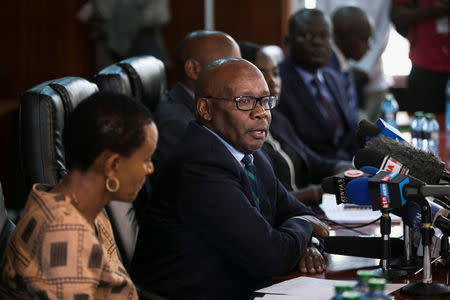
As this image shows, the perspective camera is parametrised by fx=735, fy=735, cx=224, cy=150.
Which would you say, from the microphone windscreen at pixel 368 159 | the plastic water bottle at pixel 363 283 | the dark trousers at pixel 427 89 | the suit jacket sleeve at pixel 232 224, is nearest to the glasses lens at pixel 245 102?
the suit jacket sleeve at pixel 232 224

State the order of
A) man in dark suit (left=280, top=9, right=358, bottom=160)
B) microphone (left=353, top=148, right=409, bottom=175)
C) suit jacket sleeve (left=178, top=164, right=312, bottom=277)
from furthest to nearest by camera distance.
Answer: man in dark suit (left=280, top=9, right=358, bottom=160), suit jacket sleeve (left=178, top=164, right=312, bottom=277), microphone (left=353, top=148, right=409, bottom=175)

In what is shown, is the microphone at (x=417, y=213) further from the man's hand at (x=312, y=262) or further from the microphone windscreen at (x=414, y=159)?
the man's hand at (x=312, y=262)

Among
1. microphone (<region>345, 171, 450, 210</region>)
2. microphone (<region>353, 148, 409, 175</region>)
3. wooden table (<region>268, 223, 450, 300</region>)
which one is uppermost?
microphone (<region>353, 148, 409, 175</region>)

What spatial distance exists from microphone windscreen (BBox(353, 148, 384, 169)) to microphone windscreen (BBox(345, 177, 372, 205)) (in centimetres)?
12

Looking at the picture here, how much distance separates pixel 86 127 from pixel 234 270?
0.68m

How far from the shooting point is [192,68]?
312 centimetres

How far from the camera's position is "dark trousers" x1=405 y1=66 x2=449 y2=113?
15.6ft

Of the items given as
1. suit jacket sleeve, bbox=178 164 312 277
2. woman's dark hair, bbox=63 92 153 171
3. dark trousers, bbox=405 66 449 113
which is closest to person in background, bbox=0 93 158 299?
woman's dark hair, bbox=63 92 153 171

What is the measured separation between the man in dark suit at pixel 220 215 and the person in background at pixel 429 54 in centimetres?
275

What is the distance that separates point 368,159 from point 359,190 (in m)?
0.16

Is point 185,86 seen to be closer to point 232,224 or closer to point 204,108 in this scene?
point 204,108

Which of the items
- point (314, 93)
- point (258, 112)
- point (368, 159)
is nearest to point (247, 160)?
point (258, 112)

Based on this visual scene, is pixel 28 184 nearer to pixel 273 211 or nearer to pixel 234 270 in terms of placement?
pixel 234 270

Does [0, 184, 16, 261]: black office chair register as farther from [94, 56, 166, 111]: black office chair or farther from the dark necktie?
the dark necktie
